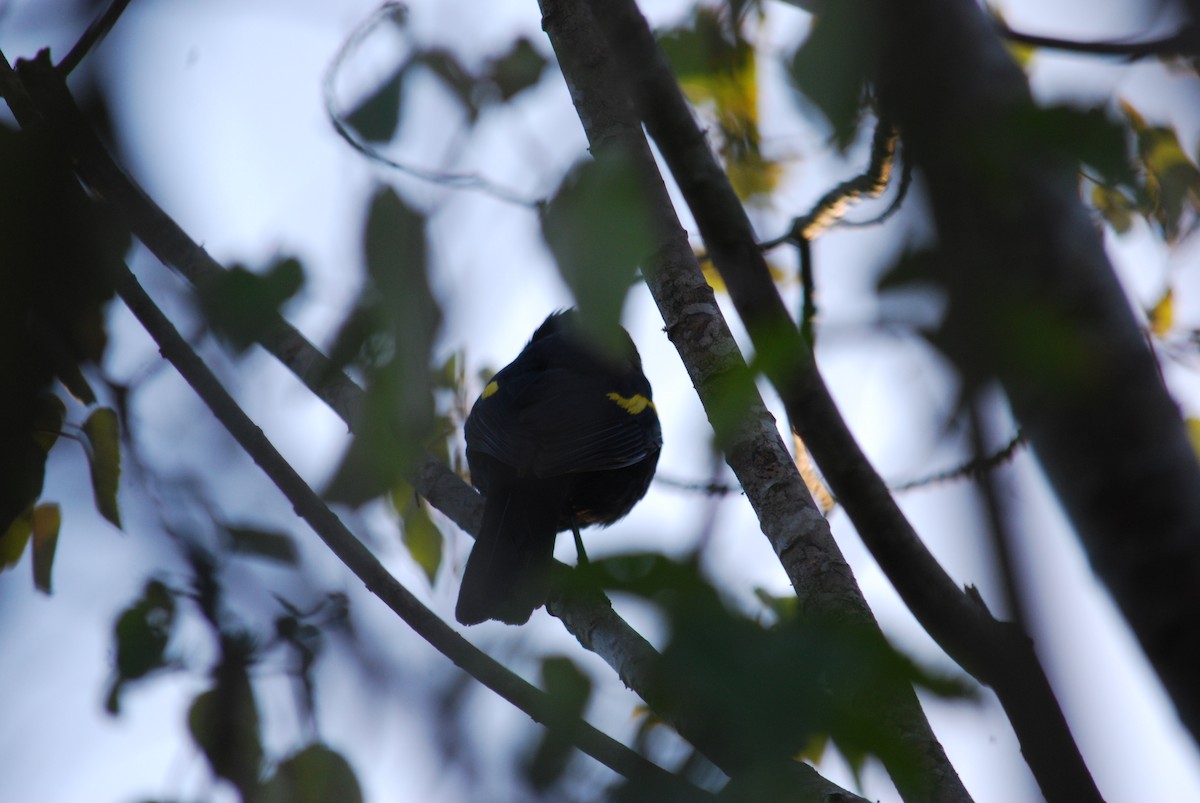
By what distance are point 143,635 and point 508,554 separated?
7.29 feet

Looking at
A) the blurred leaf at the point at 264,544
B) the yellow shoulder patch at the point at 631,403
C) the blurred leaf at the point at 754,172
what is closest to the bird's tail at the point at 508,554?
the yellow shoulder patch at the point at 631,403

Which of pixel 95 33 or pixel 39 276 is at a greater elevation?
pixel 95 33

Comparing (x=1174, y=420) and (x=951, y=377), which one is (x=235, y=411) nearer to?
(x=951, y=377)

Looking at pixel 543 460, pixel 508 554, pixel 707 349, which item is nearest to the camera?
pixel 707 349

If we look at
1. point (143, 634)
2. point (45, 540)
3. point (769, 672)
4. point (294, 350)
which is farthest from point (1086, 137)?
point (294, 350)

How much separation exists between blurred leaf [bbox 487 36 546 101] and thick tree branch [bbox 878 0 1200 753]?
2.92 ft

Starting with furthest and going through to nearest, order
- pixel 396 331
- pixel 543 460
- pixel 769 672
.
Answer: pixel 543 460 → pixel 396 331 → pixel 769 672

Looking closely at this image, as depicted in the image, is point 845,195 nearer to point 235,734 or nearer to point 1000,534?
point 1000,534

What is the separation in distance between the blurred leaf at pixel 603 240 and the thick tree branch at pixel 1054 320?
238 millimetres

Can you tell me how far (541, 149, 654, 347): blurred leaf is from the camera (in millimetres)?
814

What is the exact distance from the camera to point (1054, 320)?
872mm

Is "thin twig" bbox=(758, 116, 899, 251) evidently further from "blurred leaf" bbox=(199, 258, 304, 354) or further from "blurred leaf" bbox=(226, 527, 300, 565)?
"blurred leaf" bbox=(226, 527, 300, 565)

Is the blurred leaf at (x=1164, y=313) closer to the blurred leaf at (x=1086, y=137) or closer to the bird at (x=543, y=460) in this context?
the bird at (x=543, y=460)

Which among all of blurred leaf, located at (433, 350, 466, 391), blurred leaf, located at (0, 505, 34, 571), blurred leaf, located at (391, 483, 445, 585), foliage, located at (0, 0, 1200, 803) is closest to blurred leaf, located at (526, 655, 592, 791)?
foliage, located at (0, 0, 1200, 803)
